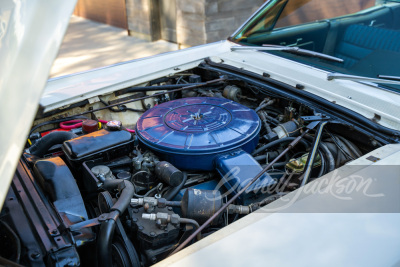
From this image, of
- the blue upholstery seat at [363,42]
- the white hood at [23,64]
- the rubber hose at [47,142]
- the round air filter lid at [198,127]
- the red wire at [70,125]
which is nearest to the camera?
the white hood at [23,64]

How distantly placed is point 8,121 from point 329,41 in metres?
2.28

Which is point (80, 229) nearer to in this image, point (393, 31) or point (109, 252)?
point (109, 252)

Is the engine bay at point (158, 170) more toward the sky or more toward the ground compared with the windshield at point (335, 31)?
more toward the ground

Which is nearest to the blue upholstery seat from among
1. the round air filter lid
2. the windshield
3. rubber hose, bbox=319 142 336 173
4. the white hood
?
the windshield

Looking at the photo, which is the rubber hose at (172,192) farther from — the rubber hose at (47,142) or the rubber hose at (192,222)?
the rubber hose at (47,142)

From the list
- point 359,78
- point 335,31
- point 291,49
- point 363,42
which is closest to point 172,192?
point 359,78

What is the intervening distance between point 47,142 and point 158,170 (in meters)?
0.62

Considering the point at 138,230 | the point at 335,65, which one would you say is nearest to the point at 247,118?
the point at 335,65

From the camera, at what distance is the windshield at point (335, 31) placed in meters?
2.28

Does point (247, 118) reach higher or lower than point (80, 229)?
higher

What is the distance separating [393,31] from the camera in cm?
243

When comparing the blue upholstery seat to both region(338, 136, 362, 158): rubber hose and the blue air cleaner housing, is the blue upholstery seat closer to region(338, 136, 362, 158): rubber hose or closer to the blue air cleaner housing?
region(338, 136, 362, 158): rubber hose

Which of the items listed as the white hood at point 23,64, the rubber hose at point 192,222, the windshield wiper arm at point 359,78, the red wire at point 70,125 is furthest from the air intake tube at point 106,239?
the windshield wiper arm at point 359,78

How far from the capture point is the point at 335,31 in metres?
2.73
